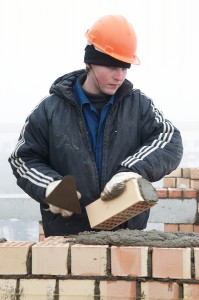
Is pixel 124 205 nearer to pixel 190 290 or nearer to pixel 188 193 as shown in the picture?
pixel 190 290

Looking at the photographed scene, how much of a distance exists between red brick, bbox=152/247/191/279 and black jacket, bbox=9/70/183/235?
0.80m

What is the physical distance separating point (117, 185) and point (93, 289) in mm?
632

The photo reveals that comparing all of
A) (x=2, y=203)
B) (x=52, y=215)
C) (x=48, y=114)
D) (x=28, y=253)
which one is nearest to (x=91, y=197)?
(x=52, y=215)

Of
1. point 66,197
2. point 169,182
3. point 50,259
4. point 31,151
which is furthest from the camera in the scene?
point 169,182

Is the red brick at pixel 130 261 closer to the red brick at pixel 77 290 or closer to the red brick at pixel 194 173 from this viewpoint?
the red brick at pixel 77 290

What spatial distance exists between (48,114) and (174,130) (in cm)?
70

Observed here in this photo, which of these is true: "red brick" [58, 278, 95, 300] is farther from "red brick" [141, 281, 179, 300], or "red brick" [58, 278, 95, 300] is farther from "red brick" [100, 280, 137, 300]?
"red brick" [141, 281, 179, 300]

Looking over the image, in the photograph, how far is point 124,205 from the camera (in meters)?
3.08

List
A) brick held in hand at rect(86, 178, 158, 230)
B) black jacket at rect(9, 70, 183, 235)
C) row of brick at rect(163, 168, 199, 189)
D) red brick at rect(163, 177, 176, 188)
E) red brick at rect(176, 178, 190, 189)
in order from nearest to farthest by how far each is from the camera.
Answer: brick held in hand at rect(86, 178, 158, 230), black jacket at rect(9, 70, 183, 235), row of brick at rect(163, 168, 199, 189), red brick at rect(176, 178, 190, 189), red brick at rect(163, 177, 176, 188)

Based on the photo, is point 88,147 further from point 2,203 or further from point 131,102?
point 2,203

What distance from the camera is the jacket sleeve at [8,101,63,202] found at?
3.53 meters

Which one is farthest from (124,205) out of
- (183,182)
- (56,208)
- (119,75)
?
(183,182)

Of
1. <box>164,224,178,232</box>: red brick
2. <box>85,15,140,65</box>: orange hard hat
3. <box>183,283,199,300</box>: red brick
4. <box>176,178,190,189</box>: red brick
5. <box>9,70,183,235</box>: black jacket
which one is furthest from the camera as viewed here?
<box>176,178,190,189</box>: red brick

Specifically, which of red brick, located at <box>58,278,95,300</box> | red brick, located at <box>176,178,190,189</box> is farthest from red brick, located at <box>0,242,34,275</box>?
red brick, located at <box>176,178,190,189</box>
